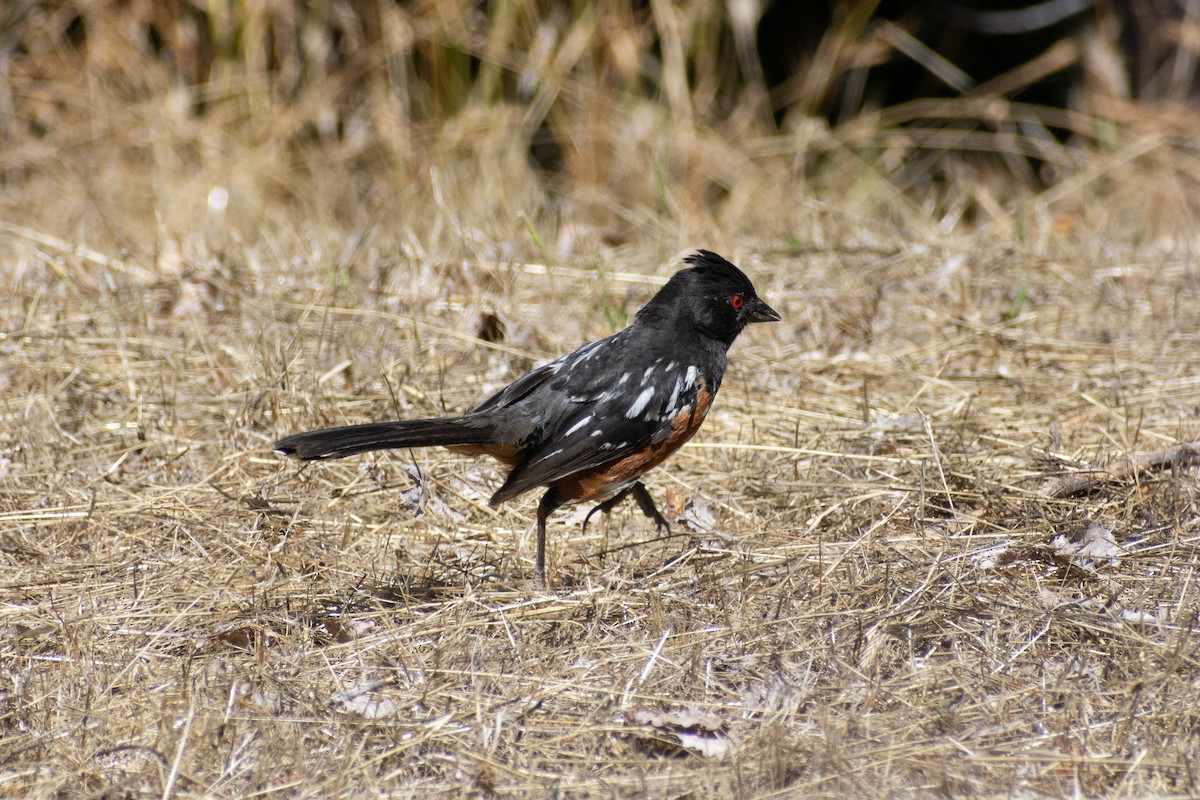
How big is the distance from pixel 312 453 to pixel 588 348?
979 millimetres

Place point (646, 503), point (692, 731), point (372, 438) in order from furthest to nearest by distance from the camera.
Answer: point (646, 503)
point (372, 438)
point (692, 731)

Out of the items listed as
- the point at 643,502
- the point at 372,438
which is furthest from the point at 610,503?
the point at 372,438

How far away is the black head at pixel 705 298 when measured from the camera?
3.52 metres

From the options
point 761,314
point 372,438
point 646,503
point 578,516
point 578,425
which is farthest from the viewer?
point 578,516

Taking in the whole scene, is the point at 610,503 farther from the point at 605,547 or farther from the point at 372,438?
the point at 372,438

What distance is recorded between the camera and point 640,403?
10.7ft

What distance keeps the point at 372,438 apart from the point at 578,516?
108 centimetres

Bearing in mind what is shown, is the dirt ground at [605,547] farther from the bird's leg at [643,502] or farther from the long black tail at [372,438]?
the long black tail at [372,438]

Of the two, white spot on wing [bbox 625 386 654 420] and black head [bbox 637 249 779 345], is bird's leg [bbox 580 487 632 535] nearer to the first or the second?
white spot on wing [bbox 625 386 654 420]

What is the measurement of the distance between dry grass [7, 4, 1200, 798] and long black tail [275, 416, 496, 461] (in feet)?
1.30

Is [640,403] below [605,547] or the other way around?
the other way around

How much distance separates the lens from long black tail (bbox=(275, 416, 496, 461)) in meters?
2.78

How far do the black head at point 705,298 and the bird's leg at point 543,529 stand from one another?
24.3 inches

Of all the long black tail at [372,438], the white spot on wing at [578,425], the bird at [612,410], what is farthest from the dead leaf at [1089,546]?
the long black tail at [372,438]
